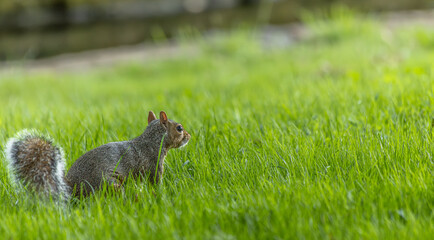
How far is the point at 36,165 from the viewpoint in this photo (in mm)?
2236

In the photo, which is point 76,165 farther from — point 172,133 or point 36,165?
point 172,133

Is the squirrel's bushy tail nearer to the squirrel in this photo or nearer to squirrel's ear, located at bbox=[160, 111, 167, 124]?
the squirrel

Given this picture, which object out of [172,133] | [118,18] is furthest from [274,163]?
[118,18]

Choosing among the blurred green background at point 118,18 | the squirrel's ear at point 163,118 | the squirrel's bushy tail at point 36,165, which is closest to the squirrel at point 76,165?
the squirrel's bushy tail at point 36,165

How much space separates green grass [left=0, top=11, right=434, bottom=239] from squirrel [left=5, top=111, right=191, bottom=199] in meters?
0.08

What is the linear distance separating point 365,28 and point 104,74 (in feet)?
13.6

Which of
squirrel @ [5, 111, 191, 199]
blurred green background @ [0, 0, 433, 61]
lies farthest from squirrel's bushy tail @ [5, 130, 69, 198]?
blurred green background @ [0, 0, 433, 61]

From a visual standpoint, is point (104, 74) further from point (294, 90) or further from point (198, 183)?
point (198, 183)

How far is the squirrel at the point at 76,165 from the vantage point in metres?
2.24

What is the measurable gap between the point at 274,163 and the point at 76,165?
99 cm

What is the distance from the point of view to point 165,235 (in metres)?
1.87

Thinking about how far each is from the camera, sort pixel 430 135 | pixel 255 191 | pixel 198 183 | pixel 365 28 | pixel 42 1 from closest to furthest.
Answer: pixel 255 191
pixel 198 183
pixel 430 135
pixel 365 28
pixel 42 1

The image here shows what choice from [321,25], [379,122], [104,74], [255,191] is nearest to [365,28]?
[321,25]

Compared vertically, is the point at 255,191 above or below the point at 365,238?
above
